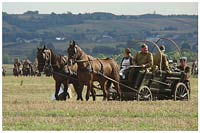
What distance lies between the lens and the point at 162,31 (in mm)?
190625

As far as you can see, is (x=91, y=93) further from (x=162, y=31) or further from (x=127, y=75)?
(x=162, y=31)

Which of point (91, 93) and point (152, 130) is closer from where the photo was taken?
point (152, 130)

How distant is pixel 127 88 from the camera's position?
2538cm

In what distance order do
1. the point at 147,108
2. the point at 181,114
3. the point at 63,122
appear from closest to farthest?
the point at 63,122, the point at 181,114, the point at 147,108

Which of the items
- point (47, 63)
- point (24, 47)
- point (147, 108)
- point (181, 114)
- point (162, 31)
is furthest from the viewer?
point (162, 31)

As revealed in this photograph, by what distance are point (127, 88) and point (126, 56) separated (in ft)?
3.01

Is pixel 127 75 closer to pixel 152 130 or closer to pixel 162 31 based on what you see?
pixel 152 130

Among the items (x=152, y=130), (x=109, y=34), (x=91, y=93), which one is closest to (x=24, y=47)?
(x=109, y=34)

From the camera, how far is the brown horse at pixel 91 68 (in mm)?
24453

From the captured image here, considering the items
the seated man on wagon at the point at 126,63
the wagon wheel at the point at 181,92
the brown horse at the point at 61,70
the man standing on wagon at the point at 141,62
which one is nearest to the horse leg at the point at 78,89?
the brown horse at the point at 61,70

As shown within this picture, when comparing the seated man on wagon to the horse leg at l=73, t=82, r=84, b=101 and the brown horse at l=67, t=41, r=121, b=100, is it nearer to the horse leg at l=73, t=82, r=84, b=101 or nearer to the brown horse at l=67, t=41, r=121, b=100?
the brown horse at l=67, t=41, r=121, b=100

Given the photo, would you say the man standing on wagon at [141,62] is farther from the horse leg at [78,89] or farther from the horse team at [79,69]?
the horse leg at [78,89]

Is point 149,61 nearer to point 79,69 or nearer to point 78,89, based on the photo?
point 79,69

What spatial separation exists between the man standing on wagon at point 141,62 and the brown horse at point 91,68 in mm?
553
